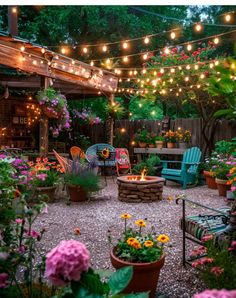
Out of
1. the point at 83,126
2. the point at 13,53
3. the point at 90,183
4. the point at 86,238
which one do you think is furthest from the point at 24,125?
the point at 86,238

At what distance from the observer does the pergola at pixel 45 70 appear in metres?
5.74

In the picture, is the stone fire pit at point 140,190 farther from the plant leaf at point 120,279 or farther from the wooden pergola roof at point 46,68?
the plant leaf at point 120,279

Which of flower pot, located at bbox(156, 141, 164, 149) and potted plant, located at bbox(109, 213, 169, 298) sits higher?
flower pot, located at bbox(156, 141, 164, 149)

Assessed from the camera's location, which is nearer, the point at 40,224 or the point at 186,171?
the point at 40,224

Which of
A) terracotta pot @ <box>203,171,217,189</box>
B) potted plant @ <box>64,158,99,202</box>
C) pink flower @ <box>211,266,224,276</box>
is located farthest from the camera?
terracotta pot @ <box>203,171,217,189</box>

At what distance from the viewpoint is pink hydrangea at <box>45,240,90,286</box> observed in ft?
3.74

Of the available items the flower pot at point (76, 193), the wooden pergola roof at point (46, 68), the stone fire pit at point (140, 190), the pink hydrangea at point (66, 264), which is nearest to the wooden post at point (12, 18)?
the wooden pergola roof at point (46, 68)

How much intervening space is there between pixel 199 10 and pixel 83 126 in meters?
7.02

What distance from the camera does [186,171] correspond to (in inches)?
281

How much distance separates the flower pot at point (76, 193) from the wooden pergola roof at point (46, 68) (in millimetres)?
2439

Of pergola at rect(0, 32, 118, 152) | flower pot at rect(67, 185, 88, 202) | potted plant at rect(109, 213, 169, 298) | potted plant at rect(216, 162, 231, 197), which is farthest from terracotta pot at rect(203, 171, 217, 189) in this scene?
potted plant at rect(109, 213, 169, 298)

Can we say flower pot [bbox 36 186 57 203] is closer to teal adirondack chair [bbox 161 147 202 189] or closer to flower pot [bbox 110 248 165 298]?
teal adirondack chair [bbox 161 147 202 189]

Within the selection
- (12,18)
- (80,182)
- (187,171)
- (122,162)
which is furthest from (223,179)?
(12,18)

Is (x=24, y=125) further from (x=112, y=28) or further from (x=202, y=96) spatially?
(x=202, y=96)
